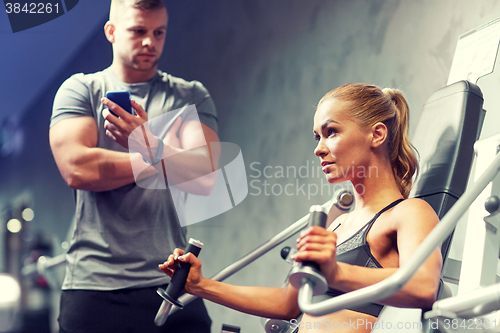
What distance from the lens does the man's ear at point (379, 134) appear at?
3.09 feet

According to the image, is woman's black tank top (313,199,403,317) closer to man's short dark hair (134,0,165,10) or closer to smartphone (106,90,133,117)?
smartphone (106,90,133,117)

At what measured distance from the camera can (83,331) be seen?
1.18 m

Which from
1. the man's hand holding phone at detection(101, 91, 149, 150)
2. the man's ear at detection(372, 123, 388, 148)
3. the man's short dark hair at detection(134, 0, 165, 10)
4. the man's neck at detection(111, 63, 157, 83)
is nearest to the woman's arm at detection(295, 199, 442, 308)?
the man's ear at detection(372, 123, 388, 148)

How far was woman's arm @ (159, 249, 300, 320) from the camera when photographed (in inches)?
35.5

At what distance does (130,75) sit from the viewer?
146 centimetres

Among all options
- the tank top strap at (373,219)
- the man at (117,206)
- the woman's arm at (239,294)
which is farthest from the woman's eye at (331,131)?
the man at (117,206)

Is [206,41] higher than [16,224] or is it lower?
higher

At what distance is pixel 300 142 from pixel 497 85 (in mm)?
848

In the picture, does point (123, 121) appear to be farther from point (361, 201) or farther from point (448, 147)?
point (448, 147)

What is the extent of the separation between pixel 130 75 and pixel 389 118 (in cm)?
88

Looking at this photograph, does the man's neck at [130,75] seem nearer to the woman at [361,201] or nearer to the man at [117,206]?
the man at [117,206]

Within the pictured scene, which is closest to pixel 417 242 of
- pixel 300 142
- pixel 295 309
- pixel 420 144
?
pixel 295 309

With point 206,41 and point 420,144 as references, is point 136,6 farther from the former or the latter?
point 420,144

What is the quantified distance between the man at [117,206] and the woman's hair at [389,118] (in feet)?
1.74
